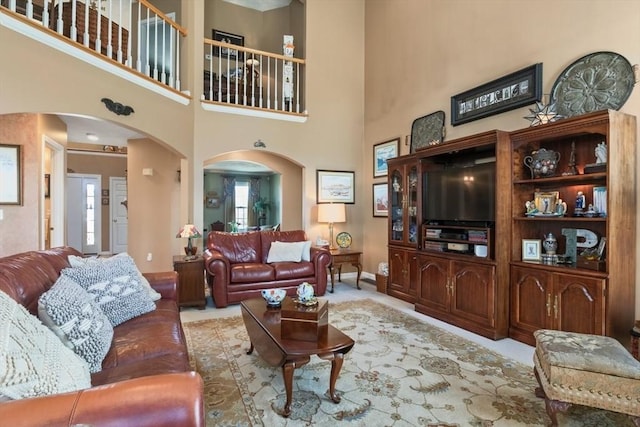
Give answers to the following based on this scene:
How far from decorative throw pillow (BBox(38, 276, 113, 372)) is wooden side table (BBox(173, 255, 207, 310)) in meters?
2.49

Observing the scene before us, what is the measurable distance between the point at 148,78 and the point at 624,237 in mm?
5211

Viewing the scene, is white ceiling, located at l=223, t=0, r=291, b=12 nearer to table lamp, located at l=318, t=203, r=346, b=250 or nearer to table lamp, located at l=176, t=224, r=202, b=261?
table lamp, located at l=318, t=203, r=346, b=250

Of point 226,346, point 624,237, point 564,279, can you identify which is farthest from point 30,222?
point 624,237

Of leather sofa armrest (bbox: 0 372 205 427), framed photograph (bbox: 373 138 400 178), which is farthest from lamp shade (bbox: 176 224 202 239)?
leather sofa armrest (bbox: 0 372 205 427)

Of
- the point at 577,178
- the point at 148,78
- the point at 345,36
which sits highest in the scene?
the point at 345,36

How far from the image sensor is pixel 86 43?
351cm

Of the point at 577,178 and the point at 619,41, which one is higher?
the point at 619,41

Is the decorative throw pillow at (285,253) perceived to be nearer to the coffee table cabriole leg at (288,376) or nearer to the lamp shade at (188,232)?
the lamp shade at (188,232)

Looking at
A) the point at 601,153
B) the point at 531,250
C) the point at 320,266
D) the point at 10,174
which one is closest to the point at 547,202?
the point at 531,250

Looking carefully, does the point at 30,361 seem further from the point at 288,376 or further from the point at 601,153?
the point at 601,153

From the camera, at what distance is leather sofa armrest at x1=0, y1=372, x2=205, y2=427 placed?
920 mm

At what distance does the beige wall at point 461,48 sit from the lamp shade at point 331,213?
692 millimetres

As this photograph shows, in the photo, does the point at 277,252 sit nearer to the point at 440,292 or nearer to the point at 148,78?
the point at 440,292

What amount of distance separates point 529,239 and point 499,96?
63.7 inches
